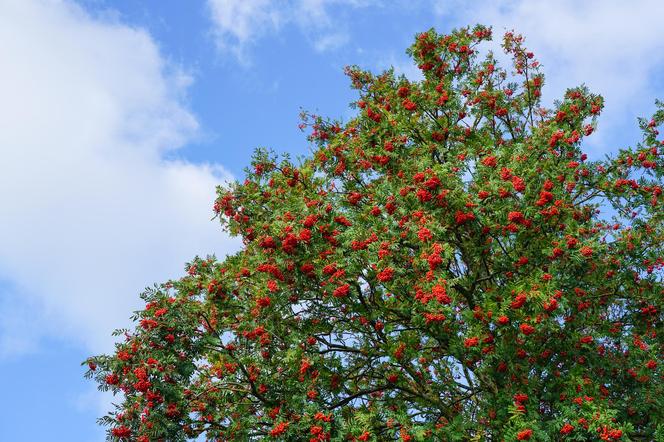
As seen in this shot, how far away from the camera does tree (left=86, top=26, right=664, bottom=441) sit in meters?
11.9

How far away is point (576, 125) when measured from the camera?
17.0m

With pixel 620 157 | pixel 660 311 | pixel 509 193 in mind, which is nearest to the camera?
pixel 509 193

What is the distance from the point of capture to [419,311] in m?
13.1

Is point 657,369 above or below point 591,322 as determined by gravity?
below

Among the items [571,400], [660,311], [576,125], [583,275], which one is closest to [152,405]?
[571,400]

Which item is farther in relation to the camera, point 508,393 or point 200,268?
point 200,268

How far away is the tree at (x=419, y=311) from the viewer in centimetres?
1191

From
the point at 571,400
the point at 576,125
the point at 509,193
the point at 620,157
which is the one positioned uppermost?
the point at 576,125

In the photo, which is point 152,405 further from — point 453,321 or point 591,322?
point 591,322

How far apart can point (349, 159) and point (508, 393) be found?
276 inches

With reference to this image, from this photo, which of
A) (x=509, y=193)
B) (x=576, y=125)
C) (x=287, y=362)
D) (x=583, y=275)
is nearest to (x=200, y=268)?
(x=287, y=362)

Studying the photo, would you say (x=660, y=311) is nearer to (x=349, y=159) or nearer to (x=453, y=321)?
(x=453, y=321)

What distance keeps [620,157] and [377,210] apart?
22.0 feet

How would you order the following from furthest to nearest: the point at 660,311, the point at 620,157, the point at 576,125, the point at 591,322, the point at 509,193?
the point at 576,125, the point at 620,157, the point at 660,311, the point at 591,322, the point at 509,193
